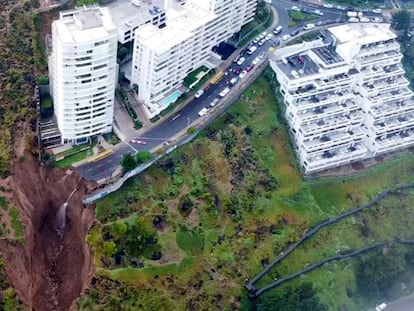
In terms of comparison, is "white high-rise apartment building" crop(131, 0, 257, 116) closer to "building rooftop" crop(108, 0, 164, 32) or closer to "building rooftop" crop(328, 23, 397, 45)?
"building rooftop" crop(108, 0, 164, 32)

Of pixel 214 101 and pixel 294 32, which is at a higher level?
pixel 294 32

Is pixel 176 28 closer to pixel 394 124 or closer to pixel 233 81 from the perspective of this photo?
pixel 233 81

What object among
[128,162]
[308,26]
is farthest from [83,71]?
[308,26]

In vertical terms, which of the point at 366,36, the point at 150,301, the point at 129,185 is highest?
the point at 366,36

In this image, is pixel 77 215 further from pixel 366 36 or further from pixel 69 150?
pixel 366 36

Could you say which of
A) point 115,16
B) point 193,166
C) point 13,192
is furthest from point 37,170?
point 115,16

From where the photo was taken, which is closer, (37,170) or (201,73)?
(37,170)

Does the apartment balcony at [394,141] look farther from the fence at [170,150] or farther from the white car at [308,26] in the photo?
the white car at [308,26]
